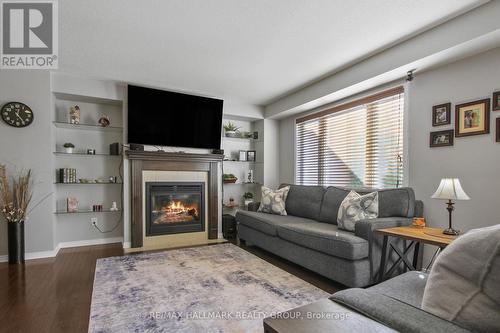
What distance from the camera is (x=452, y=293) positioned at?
809 mm

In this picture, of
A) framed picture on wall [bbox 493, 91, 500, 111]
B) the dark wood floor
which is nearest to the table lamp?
framed picture on wall [bbox 493, 91, 500, 111]

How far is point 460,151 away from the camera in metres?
2.60

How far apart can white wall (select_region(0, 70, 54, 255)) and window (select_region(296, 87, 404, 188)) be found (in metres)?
3.88

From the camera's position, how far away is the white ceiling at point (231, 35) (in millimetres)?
2188

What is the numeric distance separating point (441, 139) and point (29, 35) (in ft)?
14.3

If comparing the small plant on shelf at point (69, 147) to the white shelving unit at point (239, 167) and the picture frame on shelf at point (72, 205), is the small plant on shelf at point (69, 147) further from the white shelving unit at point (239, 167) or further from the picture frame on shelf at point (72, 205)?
the white shelving unit at point (239, 167)

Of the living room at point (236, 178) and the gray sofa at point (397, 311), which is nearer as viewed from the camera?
the gray sofa at point (397, 311)

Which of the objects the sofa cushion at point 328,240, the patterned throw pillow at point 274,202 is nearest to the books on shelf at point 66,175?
the patterned throw pillow at point 274,202

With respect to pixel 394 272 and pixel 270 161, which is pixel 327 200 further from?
pixel 270 161

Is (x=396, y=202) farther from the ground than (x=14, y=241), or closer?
farther from the ground

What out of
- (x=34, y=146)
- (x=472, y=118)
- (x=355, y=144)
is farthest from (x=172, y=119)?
(x=472, y=118)

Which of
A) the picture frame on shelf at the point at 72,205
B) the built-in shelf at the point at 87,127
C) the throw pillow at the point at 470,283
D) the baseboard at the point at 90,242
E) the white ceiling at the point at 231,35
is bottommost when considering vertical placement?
the baseboard at the point at 90,242

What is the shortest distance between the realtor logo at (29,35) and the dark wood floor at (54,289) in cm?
245

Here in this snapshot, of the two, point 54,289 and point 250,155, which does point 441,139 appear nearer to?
point 250,155
